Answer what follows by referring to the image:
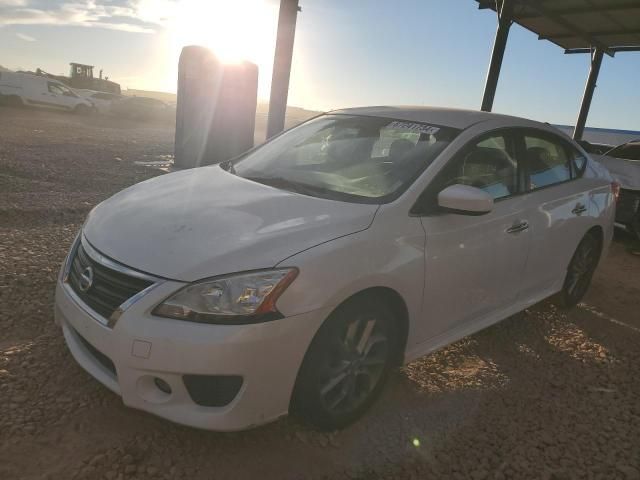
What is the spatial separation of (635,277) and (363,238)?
5059mm

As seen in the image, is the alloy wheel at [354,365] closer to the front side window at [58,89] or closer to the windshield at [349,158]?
the windshield at [349,158]

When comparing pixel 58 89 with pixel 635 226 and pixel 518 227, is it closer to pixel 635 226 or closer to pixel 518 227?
pixel 635 226

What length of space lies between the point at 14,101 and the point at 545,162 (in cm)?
2407

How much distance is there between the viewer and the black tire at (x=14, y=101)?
859 inches

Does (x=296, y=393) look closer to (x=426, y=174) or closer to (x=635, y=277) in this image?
(x=426, y=174)

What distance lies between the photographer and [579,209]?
3.94m

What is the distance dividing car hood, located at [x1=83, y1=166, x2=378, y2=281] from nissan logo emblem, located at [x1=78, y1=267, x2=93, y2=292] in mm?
112

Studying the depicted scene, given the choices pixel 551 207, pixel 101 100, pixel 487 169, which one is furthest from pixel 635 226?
pixel 101 100

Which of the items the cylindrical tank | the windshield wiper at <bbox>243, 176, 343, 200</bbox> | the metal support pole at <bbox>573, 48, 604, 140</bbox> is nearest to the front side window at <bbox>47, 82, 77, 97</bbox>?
the cylindrical tank

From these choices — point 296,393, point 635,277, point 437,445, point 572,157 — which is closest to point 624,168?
point 635,277

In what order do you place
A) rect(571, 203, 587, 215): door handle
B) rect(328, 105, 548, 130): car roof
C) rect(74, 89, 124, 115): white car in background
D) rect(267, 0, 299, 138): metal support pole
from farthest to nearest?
rect(74, 89, 124, 115): white car in background, rect(267, 0, 299, 138): metal support pole, rect(571, 203, 587, 215): door handle, rect(328, 105, 548, 130): car roof

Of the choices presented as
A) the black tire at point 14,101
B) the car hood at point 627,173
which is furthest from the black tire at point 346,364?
the black tire at point 14,101

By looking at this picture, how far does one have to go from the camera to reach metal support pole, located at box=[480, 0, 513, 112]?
1113 centimetres

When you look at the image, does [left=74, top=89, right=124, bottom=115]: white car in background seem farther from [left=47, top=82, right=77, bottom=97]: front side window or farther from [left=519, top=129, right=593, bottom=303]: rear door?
[left=519, top=129, right=593, bottom=303]: rear door
